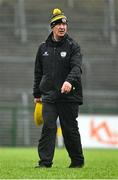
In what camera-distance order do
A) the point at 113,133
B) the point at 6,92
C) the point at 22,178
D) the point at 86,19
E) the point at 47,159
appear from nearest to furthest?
the point at 22,178
the point at 47,159
the point at 113,133
the point at 6,92
the point at 86,19

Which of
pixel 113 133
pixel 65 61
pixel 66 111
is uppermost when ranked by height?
pixel 65 61

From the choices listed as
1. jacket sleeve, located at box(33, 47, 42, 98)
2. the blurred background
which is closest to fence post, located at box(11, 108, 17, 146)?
the blurred background

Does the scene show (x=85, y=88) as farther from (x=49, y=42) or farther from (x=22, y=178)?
(x=22, y=178)

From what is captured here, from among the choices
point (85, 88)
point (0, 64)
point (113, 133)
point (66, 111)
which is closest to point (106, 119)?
point (113, 133)

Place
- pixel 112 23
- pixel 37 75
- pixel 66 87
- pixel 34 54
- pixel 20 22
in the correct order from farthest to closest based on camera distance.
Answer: pixel 112 23, pixel 20 22, pixel 34 54, pixel 37 75, pixel 66 87

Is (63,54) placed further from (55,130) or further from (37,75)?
(55,130)

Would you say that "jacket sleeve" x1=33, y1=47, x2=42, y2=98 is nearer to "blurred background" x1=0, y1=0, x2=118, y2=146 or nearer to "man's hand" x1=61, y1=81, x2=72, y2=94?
"man's hand" x1=61, y1=81, x2=72, y2=94

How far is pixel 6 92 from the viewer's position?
2616 cm

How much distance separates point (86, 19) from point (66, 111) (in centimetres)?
1997

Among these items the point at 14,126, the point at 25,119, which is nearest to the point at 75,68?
the point at 14,126

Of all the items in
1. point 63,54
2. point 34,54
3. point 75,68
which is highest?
point 63,54

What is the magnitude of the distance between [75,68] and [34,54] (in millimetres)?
18444

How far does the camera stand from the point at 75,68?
32.0 ft

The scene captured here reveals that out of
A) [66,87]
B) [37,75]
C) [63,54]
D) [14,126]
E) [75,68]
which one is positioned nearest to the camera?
[66,87]
